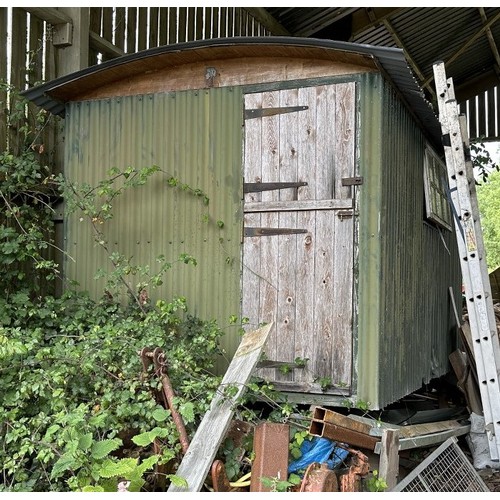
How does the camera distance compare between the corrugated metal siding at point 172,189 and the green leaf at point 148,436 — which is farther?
the corrugated metal siding at point 172,189

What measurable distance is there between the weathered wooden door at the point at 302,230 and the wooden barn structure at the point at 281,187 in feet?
0.03

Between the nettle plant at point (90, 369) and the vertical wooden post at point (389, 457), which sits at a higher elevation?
the nettle plant at point (90, 369)

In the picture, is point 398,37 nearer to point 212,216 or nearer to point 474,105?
point 474,105

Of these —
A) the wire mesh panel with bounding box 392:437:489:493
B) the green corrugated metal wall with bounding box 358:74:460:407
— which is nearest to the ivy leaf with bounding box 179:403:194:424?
the green corrugated metal wall with bounding box 358:74:460:407

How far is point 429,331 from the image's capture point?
7871 mm

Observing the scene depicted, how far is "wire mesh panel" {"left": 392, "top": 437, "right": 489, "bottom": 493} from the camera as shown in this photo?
18.5ft

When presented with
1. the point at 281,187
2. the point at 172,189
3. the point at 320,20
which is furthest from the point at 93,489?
the point at 320,20

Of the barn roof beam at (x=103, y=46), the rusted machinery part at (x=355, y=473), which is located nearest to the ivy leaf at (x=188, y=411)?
the rusted machinery part at (x=355, y=473)

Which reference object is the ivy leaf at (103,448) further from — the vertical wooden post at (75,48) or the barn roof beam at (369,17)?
the barn roof beam at (369,17)

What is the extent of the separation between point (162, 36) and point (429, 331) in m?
5.59

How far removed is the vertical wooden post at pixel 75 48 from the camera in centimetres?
778

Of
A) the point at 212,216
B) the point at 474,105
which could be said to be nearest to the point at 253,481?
the point at 212,216

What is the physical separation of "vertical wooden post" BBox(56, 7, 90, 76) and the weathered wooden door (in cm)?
270

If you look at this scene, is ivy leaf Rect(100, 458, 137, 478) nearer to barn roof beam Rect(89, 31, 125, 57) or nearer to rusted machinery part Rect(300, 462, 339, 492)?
rusted machinery part Rect(300, 462, 339, 492)
